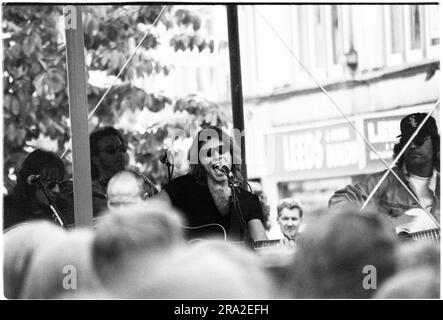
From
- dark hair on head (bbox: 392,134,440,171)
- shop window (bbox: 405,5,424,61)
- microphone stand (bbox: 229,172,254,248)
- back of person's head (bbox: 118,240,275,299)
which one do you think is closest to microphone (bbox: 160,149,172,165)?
microphone stand (bbox: 229,172,254,248)

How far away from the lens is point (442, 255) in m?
4.30

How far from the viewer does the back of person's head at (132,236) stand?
4.31 m

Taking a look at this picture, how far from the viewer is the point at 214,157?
14.2 feet

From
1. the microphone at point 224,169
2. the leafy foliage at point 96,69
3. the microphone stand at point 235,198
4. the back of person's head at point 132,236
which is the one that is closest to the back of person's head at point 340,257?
the microphone stand at point 235,198

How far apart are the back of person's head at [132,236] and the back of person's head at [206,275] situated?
65 mm

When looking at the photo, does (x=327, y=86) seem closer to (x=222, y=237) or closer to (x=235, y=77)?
(x=235, y=77)

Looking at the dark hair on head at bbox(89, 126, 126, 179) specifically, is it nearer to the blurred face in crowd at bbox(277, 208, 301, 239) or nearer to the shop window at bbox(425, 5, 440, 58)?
the blurred face in crowd at bbox(277, 208, 301, 239)

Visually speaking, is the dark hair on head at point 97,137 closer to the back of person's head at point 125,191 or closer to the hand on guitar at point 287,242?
the back of person's head at point 125,191

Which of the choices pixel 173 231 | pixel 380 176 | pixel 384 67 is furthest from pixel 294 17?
pixel 173 231

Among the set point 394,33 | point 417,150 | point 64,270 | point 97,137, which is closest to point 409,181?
point 417,150

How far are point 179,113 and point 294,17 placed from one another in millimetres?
633

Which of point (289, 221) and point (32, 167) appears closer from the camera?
point (289, 221)

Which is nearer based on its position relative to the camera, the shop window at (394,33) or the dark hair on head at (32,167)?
the shop window at (394,33)

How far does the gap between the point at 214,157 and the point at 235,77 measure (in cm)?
35
